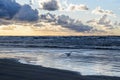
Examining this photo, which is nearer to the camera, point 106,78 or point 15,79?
point 15,79

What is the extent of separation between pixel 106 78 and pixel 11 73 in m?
4.83

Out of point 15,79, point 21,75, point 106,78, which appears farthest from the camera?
point 106,78

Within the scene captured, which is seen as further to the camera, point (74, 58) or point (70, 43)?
point (70, 43)

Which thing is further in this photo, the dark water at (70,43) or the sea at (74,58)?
the dark water at (70,43)

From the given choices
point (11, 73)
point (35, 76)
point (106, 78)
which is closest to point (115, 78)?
point (106, 78)

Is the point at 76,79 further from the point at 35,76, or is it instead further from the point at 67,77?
the point at 35,76

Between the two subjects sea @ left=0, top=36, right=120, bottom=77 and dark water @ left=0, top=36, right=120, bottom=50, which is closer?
sea @ left=0, top=36, right=120, bottom=77

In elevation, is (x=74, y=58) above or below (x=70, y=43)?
above

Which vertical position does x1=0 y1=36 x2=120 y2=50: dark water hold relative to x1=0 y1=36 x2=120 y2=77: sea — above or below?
below

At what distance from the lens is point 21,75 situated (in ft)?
53.1

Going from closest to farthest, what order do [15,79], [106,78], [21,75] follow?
[15,79]
[21,75]
[106,78]

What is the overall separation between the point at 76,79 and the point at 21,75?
105 inches

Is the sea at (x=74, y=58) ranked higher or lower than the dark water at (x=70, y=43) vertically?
higher

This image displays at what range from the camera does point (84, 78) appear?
1684 cm
